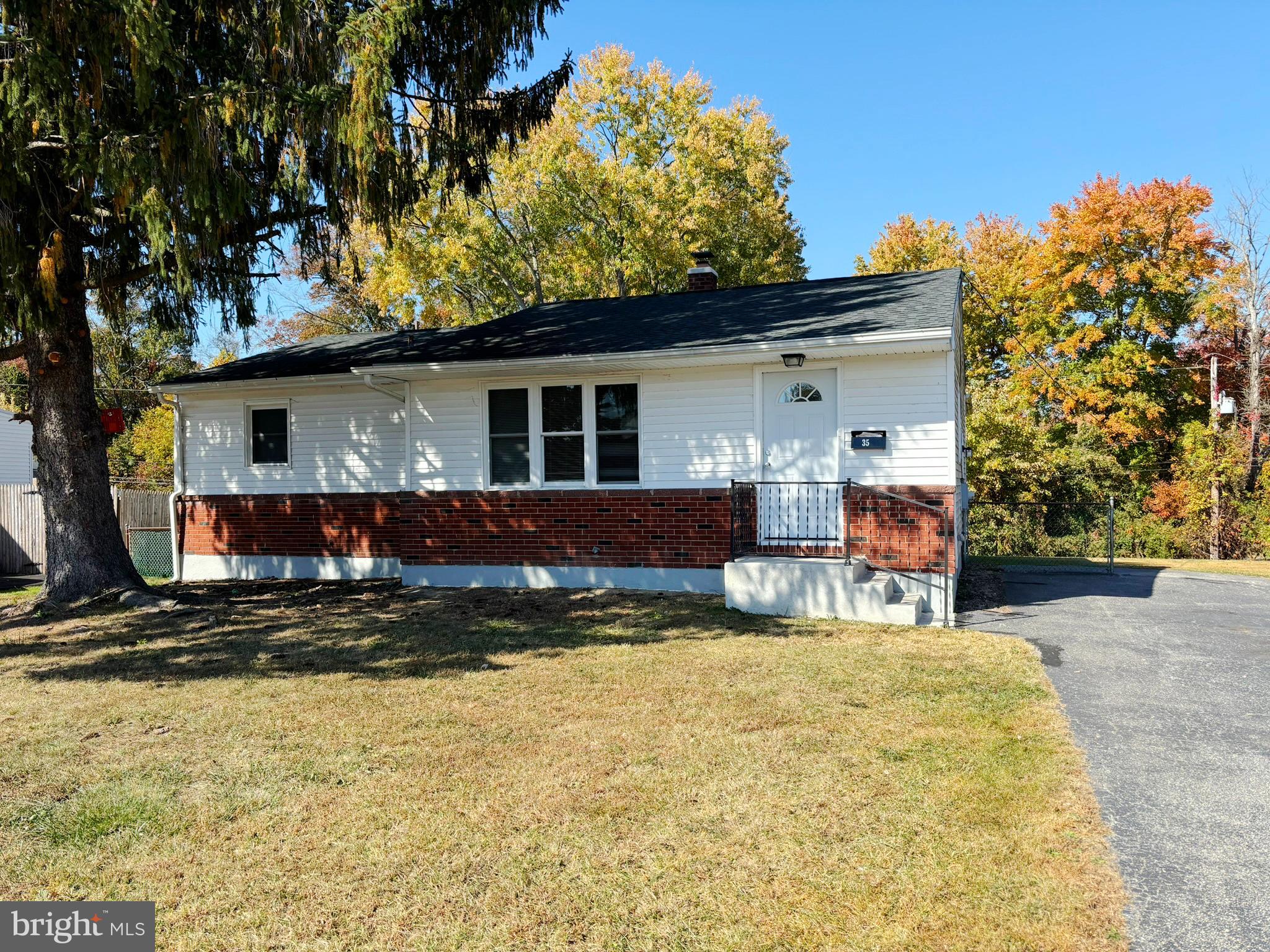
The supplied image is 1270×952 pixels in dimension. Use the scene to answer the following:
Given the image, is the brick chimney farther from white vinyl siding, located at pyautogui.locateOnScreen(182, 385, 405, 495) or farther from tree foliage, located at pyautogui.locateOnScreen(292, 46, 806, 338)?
tree foliage, located at pyautogui.locateOnScreen(292, 46, 806, 338)

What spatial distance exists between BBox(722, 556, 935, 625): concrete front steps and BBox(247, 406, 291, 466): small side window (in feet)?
25.0

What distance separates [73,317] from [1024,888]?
11156 millimetres

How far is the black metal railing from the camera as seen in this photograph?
31.7 ft

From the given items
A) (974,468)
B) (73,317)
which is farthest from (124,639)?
(974,468)

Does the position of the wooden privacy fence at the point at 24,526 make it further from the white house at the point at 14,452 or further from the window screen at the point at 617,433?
the white house at the point at 14,452

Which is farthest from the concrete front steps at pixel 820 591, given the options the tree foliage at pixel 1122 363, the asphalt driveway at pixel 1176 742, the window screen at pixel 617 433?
the tree foliage at pixel 1122 363

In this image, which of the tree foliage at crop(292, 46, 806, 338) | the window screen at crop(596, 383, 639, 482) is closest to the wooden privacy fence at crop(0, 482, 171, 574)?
the window screen at crop(596, 383, 639, 482)

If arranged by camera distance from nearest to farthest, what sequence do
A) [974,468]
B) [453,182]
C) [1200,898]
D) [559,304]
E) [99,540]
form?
[1200,898] < [99,540] < [453,182] < [559,304] < [974,468]

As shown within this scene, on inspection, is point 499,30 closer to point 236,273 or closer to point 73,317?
point 236,273

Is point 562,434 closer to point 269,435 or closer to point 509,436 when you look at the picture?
point 509,436

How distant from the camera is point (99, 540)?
10414 millimetres

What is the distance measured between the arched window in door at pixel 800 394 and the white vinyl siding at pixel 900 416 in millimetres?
A: 351

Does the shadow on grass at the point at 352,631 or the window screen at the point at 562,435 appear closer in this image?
the shadow on grass at the point at 352,631

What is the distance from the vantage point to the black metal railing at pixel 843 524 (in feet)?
31.7
